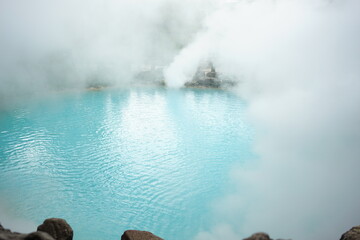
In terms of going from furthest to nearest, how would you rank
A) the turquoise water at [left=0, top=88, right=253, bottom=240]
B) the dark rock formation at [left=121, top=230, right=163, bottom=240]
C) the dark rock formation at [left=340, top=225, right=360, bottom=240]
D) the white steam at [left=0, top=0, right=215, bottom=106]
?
the white steam at [left=0, top=0, right=215, bottom=106] → the turquoise water at [left=0, top=88, right=253, bottom=240] → the dark rock formation at [left=121, top=230, right=163, bottom=240] → the dark rock formation at [left=340, top=225, right=360, bottom=240]

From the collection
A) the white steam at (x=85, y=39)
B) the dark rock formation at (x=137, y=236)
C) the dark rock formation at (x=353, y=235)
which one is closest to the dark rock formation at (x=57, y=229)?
the dark rock formation at (x=137, y=236)

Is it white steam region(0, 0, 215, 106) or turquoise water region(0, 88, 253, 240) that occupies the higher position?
white steam region(0, 0, 215, 106)

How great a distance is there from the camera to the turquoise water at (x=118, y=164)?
294 inches

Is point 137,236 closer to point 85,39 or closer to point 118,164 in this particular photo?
point 118,164

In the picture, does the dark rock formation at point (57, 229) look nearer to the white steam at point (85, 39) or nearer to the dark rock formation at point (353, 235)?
the dark rock formation at point (353, 235)

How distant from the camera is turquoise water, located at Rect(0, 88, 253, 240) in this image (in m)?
7.47

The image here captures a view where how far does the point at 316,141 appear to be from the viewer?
1157 centimetres

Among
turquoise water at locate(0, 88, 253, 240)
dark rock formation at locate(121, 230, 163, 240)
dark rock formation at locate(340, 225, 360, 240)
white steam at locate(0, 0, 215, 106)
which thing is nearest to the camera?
dark rock formation at locate(340, 225, 360, 240)

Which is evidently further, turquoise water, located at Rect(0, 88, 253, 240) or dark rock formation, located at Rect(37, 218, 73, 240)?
turquoise water, located at Rect(0, 88, 253, 240)

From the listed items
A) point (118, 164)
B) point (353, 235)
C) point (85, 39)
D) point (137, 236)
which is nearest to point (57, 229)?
point (137, 236)

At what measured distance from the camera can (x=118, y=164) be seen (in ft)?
33.9

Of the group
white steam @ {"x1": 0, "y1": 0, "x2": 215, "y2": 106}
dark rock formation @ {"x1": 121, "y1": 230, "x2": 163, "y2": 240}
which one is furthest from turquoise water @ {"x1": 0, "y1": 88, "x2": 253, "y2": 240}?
white steam @ {"x1": 0, "y1": 0, "x2": 215, "y2": 106}

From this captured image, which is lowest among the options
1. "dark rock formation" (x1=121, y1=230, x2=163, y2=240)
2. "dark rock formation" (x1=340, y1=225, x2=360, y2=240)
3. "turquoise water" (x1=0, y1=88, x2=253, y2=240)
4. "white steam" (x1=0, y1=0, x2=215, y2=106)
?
"dark rock formation" (x1=340, y1=225, x2=360, y2=240)

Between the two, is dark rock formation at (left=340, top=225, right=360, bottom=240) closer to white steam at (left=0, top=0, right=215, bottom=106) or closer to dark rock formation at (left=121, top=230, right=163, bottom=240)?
dark rock formation at (left=121, top=230, right=163, bottom=240)
